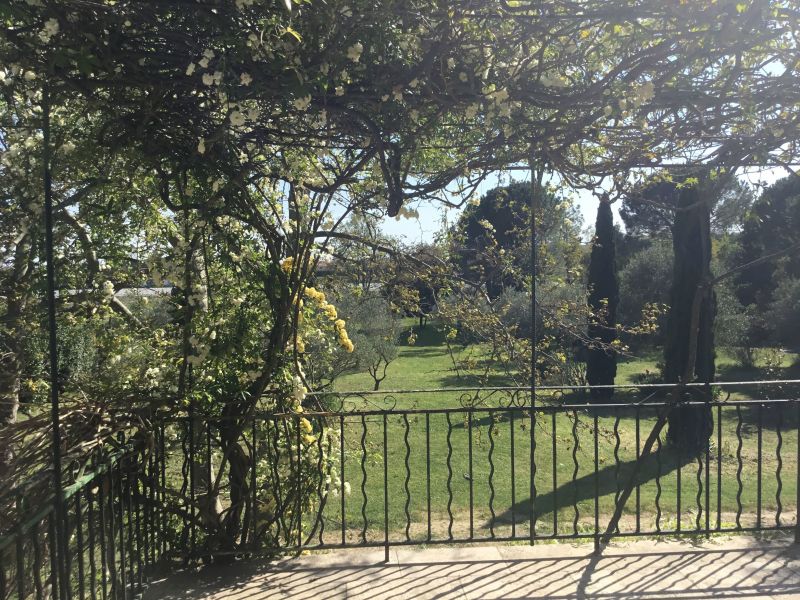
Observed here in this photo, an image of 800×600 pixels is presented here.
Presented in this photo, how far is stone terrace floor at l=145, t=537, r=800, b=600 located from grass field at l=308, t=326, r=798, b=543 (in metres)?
0.18

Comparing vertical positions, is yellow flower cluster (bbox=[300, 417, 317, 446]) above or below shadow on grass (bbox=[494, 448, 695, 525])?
above

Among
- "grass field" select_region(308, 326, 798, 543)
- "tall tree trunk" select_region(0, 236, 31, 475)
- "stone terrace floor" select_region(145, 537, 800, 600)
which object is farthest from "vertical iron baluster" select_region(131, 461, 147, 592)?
"grass field" select_region(308, 326, 798, 543)

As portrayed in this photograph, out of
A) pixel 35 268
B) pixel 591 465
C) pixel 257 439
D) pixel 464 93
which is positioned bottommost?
pixel 591 465

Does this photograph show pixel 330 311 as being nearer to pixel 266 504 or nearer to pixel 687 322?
pixel 266 504

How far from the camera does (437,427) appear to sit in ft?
34.3

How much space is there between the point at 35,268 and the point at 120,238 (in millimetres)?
586

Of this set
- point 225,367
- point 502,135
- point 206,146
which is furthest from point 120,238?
point 502,135

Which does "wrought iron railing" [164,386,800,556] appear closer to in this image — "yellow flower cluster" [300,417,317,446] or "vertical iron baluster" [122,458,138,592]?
"yellow flower cluster" [300,417,317,446]

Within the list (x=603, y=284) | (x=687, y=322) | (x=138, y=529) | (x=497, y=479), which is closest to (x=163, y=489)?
(x=138, y=529)

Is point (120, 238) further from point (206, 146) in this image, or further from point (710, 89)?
point (710, 89)

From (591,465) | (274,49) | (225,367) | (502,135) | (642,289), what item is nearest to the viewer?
(274,49)

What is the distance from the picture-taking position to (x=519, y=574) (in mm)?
3238

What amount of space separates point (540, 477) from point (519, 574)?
4814 millimetres

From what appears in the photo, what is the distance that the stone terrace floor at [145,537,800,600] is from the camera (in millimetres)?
3012
